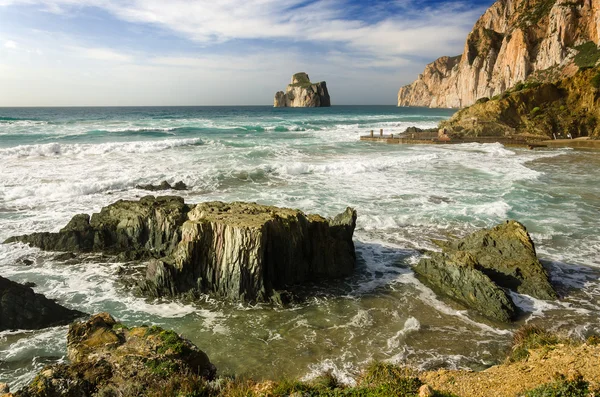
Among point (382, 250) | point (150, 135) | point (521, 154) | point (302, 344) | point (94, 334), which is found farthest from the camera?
point (150, 135)

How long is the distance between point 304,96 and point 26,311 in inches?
7419

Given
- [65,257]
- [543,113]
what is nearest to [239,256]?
[65,257]

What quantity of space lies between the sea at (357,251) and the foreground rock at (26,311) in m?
0.21

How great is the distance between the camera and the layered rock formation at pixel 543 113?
129 ft

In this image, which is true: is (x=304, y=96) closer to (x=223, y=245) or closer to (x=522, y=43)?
(x=522, y=43)

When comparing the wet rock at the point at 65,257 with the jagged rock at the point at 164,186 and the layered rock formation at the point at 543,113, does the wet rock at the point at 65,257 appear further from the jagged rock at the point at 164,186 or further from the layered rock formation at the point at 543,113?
the layered rock formation at the point at 543,113

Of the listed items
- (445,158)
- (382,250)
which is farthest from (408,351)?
(445,158)

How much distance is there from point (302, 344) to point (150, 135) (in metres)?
46.6

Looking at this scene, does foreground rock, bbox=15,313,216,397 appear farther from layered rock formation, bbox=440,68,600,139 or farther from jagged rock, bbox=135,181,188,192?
layered rock formation, bbox=440,68,600,139

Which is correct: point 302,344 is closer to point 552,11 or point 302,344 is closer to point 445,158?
point 445,158

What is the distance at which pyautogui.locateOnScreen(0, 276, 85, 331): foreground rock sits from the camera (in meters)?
6.96

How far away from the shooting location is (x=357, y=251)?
11.0 meters

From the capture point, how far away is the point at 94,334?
5.31 metres

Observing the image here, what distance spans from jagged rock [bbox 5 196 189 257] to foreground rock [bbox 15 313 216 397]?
4.68 m
